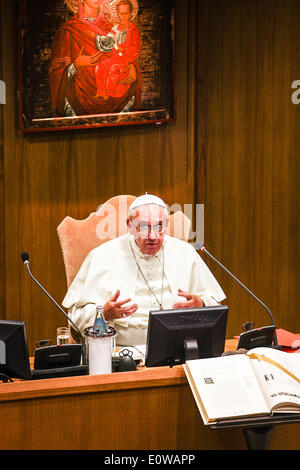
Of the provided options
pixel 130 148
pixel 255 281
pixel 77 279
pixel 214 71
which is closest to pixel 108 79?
pixel 130 148

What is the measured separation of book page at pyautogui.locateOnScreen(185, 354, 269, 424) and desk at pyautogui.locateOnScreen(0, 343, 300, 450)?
3.3 inches

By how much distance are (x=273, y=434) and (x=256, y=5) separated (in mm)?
3241

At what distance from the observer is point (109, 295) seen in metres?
2.82

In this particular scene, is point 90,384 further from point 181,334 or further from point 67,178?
point 67,178

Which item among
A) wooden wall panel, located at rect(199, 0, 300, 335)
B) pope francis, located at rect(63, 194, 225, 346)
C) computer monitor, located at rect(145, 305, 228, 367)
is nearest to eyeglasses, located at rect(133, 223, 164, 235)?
pope francis, located at rect(63, 194, 225, 346)

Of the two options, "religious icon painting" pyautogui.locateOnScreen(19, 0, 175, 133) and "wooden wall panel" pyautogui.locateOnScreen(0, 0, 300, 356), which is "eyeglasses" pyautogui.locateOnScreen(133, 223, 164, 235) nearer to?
"wooden wall panel" pyautogui.locateOnScreen(0, 0, 300, 356)

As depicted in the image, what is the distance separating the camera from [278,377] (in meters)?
1.52

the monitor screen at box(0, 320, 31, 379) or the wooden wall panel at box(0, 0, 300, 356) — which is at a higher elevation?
the wooden wall panel at box(0, 0, 300, 356)

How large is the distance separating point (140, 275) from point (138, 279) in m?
0.03

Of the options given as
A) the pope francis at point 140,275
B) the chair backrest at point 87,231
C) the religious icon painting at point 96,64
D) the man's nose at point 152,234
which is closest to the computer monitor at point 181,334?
the pope francis at point 140,275

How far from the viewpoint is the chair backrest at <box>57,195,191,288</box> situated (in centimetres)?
296

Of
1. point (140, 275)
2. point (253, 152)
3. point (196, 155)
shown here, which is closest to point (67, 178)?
point (196, 155)

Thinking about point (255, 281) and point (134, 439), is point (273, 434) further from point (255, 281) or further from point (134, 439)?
point (255, 281)

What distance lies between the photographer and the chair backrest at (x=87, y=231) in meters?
2.96
